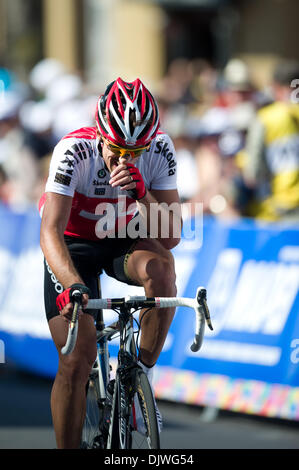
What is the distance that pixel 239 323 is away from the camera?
820 cm

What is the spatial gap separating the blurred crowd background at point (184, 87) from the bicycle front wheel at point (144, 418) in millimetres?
4189

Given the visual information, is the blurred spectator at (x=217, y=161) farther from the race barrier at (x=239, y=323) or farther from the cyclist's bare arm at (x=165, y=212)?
the cyclist's bare arm at (x=165, y=212)

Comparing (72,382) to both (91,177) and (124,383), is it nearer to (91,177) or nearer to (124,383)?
(124,383)

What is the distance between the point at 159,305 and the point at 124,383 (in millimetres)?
468

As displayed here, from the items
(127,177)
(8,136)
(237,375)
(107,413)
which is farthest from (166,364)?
(8,136)

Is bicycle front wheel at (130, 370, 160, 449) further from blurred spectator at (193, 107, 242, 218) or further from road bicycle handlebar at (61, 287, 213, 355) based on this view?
blurred spectator at (193, 107, 242, 218)

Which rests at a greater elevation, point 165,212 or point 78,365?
point 165,212

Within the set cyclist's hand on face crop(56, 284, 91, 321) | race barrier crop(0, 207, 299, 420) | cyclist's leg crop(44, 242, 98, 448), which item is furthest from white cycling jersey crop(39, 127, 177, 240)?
race barrier crop(0, 207, 299, 420)

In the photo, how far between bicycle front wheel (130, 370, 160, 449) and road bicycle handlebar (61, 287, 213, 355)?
0.32 m

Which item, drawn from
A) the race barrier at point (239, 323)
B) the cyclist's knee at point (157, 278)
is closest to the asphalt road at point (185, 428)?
the race barrier at point (239, 323)

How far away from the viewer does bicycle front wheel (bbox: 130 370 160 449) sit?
496cm

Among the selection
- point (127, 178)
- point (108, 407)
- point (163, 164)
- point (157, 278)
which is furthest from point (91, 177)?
point (108, 407)

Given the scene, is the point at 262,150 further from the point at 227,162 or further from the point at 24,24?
the point at 24,24

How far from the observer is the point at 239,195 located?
9.41 metres
